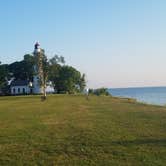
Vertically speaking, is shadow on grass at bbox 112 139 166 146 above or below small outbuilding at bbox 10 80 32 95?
below

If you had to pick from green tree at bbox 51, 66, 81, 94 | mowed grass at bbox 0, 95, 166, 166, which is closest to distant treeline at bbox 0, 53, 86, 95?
green tree at bbox 51, 66, 81, 94

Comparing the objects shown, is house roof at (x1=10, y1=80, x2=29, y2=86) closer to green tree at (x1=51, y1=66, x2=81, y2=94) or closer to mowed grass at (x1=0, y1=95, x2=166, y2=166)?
green tree at (x1=51, y1=66, x2=81, y2=94)

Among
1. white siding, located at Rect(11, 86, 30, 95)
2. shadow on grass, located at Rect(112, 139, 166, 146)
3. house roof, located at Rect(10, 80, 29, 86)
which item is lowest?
shadow on grass, located at Rect(112, 139, 166, 146)

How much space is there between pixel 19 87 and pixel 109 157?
8101cm

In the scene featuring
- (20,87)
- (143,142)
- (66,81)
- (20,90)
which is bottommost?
(143,142)

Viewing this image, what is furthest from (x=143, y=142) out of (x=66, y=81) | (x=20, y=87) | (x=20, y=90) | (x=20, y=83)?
(x=20, y=90)

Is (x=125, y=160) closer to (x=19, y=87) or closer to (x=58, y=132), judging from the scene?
(x=58, y=132)

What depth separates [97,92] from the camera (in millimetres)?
86062

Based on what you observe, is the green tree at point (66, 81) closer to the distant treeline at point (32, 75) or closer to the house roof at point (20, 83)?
the distant treeline at point (32, 75)

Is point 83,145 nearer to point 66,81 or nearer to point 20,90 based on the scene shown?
point 66,81

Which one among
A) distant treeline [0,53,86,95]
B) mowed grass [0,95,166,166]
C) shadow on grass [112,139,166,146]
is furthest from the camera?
distant treeline [0,53,86,95]

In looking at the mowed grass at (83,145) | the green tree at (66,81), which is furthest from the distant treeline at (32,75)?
the mowed grass at (83,145)

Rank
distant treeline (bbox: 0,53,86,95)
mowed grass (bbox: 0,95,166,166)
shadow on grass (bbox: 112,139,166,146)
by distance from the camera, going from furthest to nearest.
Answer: distant treeline (bbox: 0,53,86,95), shadow on grass (bbox: 112,139,166,146), mowed grass (bbox: 0,95,166,166)

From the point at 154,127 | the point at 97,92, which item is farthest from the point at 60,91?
the point at 154,127
